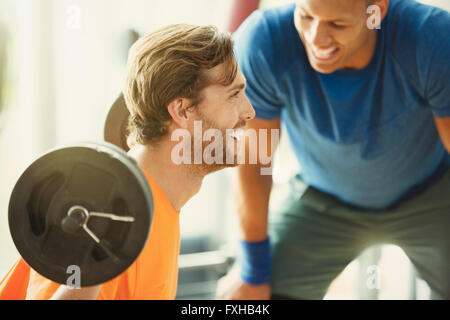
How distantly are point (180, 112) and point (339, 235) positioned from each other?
0.63 m

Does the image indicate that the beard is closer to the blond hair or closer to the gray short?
the blond hair

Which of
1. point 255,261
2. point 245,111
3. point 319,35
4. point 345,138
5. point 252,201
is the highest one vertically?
point 319,35

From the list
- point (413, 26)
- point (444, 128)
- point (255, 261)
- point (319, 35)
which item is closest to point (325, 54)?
point (319, 35)

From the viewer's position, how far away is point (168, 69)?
2.66 ft

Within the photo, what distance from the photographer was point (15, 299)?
84 cm

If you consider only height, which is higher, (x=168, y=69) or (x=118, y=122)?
(x=168, y=69)

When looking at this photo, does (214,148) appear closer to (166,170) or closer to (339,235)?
(166,170)

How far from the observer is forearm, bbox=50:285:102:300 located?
0.72 metres

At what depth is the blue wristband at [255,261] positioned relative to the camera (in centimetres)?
126

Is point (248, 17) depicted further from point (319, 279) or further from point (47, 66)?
point (319, 279)

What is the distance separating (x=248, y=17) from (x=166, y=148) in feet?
1.31

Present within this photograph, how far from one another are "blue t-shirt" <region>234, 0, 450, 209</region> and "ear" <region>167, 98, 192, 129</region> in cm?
27
